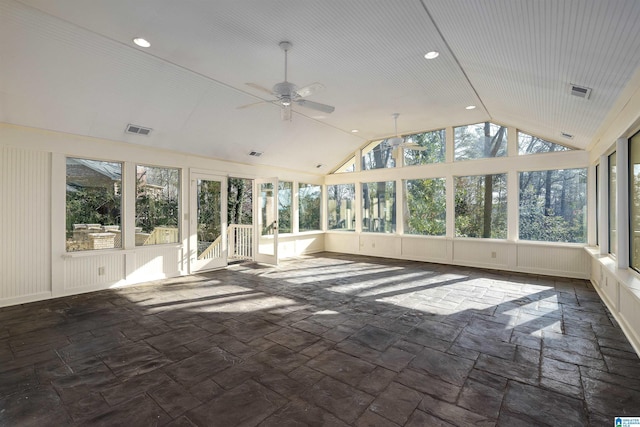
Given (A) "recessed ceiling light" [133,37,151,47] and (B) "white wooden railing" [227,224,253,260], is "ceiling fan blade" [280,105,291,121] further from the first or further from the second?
(B) "white wooden railing" [227,224,253,260]

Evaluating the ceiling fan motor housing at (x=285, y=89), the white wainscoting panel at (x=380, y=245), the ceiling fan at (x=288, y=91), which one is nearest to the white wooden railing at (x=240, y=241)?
the white wainscoting panel at (x=380, y=245)

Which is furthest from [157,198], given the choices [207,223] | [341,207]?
[341,207]

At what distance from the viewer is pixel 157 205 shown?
19.4ft

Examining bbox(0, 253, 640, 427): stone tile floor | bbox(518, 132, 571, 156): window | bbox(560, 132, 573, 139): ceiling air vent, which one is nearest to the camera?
bbox(0, 253, 640, 427): stone tile floor

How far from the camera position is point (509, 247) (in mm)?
6414

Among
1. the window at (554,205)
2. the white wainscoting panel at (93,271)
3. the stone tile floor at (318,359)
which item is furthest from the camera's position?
the window at (554,205)

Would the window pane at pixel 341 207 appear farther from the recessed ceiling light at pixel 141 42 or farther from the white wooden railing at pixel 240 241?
the recessed ceiling light at pixel 141 42

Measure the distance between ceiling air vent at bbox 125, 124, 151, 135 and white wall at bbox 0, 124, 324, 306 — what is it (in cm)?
37

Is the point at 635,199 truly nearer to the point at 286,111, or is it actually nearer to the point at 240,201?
the point at 286,111

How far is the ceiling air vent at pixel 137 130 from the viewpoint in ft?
16.5

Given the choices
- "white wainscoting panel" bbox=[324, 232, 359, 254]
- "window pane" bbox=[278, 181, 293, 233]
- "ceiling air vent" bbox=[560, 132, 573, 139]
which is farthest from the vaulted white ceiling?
"white wainscoting panel" bbox=[324, 232, 359, 254]

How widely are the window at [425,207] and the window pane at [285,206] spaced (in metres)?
3.13

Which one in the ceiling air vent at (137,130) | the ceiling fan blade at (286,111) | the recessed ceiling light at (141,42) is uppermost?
the recessed ceiling light at (141,42)

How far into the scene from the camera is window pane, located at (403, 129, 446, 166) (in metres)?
7.40
